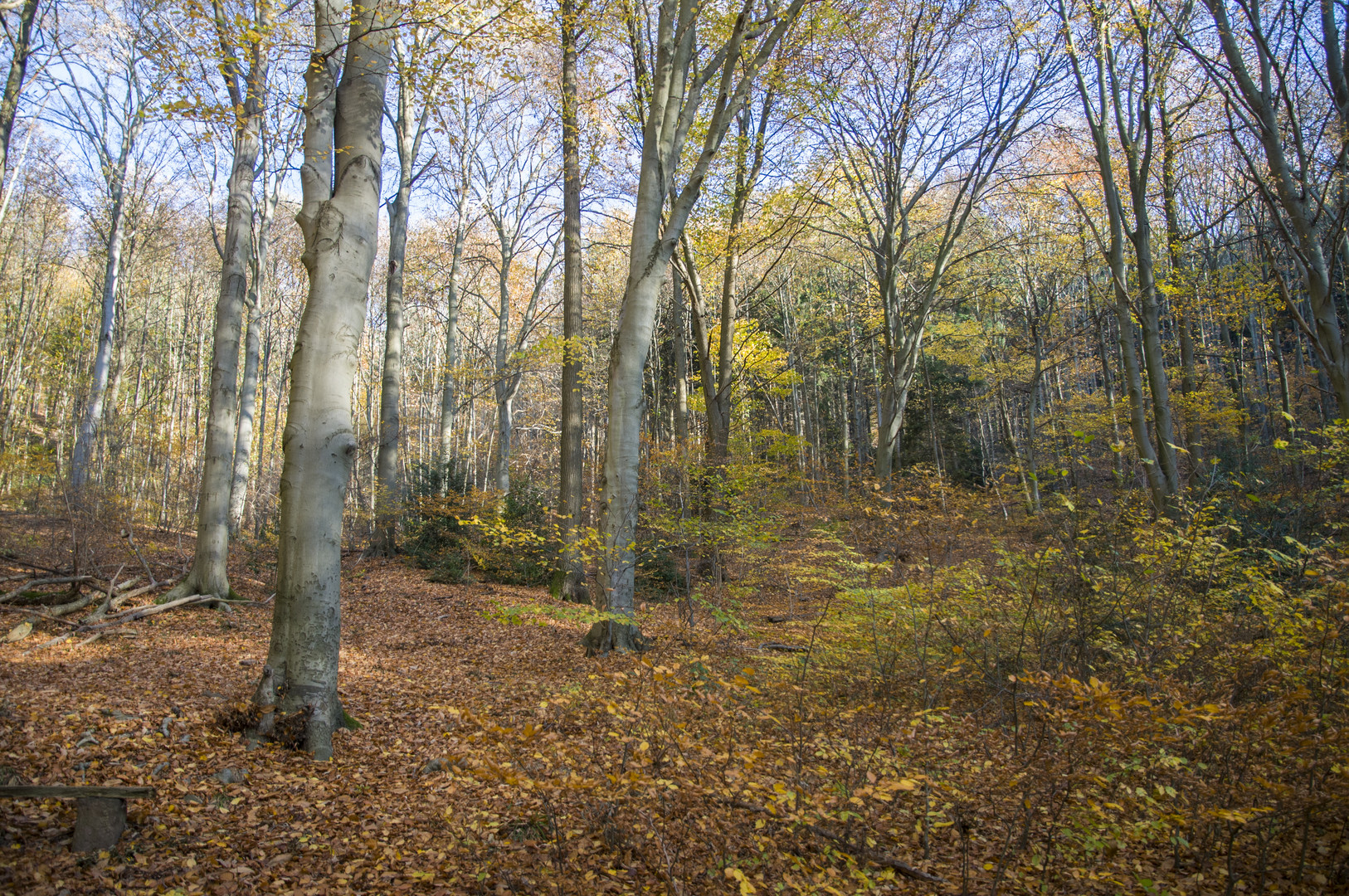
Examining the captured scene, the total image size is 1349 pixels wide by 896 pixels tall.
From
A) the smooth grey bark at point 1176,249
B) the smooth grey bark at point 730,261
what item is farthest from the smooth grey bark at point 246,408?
the smooth grey bark at point 1176,249

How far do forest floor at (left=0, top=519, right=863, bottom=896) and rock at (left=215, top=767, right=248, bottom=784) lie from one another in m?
0.01

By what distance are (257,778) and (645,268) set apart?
17.6ft

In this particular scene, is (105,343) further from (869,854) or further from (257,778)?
(869,854)

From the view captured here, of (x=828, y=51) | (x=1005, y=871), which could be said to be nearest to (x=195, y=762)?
(x=1005, y=871)

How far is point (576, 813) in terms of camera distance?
3.42 metres

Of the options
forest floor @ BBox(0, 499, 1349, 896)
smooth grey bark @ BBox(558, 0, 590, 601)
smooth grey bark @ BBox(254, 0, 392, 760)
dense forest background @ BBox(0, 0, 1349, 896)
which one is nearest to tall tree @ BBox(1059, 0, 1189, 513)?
dense forest background @ BBox(0, 0, 1349, 896)

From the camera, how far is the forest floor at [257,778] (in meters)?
2.86

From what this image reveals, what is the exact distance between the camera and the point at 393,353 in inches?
516

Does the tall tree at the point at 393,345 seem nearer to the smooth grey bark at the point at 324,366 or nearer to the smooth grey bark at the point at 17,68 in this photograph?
the smooth grey bark at the point at 17,68

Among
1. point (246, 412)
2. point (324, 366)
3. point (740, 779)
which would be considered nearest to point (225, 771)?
point (324, 366)

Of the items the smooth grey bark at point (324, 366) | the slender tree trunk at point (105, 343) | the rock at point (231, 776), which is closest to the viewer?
the rock at point (231, 776)

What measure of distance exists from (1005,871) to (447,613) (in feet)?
27.8

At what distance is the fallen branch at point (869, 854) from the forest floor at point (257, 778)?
0.32 m

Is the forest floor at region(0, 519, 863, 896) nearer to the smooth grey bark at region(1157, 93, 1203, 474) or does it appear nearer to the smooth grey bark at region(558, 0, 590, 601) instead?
the smooth grey bark at region(558, 0, 590, 601)
